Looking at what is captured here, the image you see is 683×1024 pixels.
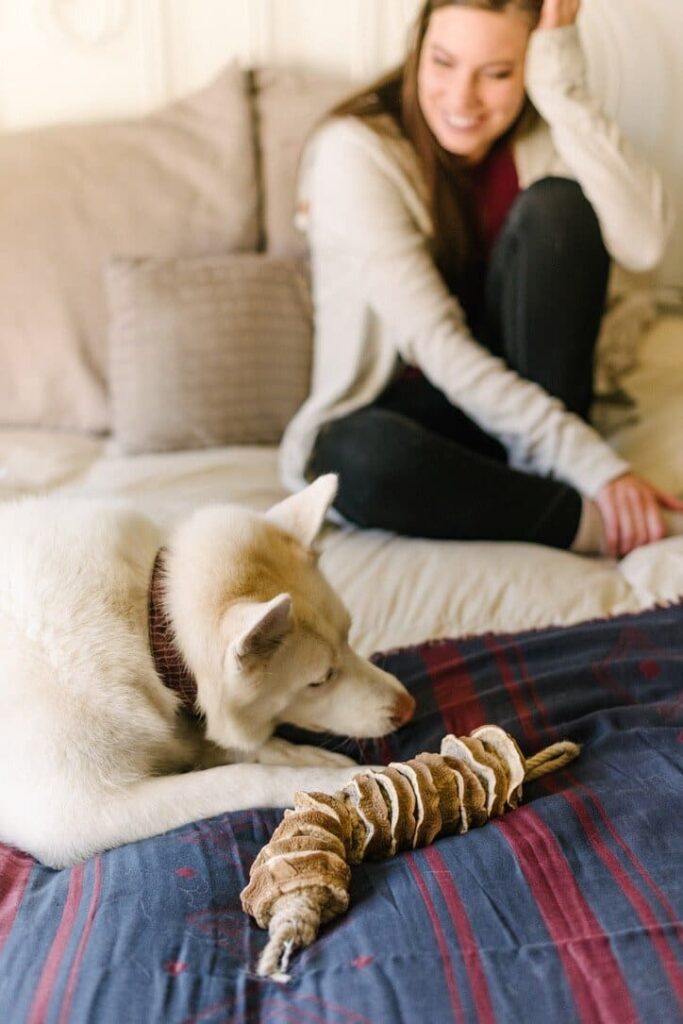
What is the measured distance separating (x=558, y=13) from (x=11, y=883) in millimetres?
1692

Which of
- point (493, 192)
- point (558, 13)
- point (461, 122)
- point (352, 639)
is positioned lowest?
point (352, 639)

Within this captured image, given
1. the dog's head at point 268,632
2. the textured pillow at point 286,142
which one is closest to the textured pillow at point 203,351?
the textured pillow at point 286,142

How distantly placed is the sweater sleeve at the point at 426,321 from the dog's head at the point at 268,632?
664 millimetres

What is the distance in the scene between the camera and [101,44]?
2223 mm

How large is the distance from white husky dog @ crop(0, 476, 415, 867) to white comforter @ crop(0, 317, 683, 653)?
17cm

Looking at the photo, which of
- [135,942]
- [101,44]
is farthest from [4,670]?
[101,44]

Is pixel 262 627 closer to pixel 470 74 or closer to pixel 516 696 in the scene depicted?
pixel 516 696

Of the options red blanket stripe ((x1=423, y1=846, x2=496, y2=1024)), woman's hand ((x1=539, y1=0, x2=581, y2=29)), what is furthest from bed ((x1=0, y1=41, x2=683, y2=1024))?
woman's hand ((x1=539, y1=0, x2=581, y2=29))

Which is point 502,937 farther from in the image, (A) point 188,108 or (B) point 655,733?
(A) point 188,108

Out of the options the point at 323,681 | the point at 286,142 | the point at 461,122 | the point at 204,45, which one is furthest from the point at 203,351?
the point at 323,681

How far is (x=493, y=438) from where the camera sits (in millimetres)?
1875

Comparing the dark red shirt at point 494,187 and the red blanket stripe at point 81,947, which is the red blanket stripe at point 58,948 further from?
the dark red shirt at point 494,187

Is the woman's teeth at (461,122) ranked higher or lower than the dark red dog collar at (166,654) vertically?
higher

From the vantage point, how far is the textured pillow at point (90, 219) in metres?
1.98
